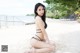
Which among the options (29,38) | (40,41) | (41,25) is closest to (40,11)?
(41,25)

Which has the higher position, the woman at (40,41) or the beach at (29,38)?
the woman at (40,41)

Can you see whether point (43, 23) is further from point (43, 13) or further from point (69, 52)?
point (69, 52)

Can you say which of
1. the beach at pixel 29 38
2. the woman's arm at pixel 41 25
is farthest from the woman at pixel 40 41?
the beach at pixel 29 38

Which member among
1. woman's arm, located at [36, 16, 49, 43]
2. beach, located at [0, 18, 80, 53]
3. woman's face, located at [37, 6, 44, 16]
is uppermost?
woman's face, located at [37, 6, 44, 16]

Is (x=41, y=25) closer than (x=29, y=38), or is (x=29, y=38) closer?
(x=41, y=25)

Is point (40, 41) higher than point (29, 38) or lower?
higher

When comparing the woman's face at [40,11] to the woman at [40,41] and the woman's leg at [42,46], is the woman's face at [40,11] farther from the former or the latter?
the woman's leg at [42,46]

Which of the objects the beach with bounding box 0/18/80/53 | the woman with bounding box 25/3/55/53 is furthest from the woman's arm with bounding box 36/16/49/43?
the beach with bounding box 0/18/80/53

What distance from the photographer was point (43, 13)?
2182mm

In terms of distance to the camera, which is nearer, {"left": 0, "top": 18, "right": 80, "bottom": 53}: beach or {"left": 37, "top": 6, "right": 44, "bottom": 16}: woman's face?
{"left": 37, "top": 6, "right": 44, "bottom": 16}: woman's face

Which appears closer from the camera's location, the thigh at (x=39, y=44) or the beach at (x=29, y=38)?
the thigh at (x=39, y=44)

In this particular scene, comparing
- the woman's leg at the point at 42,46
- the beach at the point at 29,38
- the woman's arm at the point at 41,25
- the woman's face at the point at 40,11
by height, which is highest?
the woman's face at the point at 40,11

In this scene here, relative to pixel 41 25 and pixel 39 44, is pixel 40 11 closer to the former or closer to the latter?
pixel 41 25

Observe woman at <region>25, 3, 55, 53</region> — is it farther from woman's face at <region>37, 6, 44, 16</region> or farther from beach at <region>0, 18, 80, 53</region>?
→ beach at <region>0, 18, 80, 53</region>
